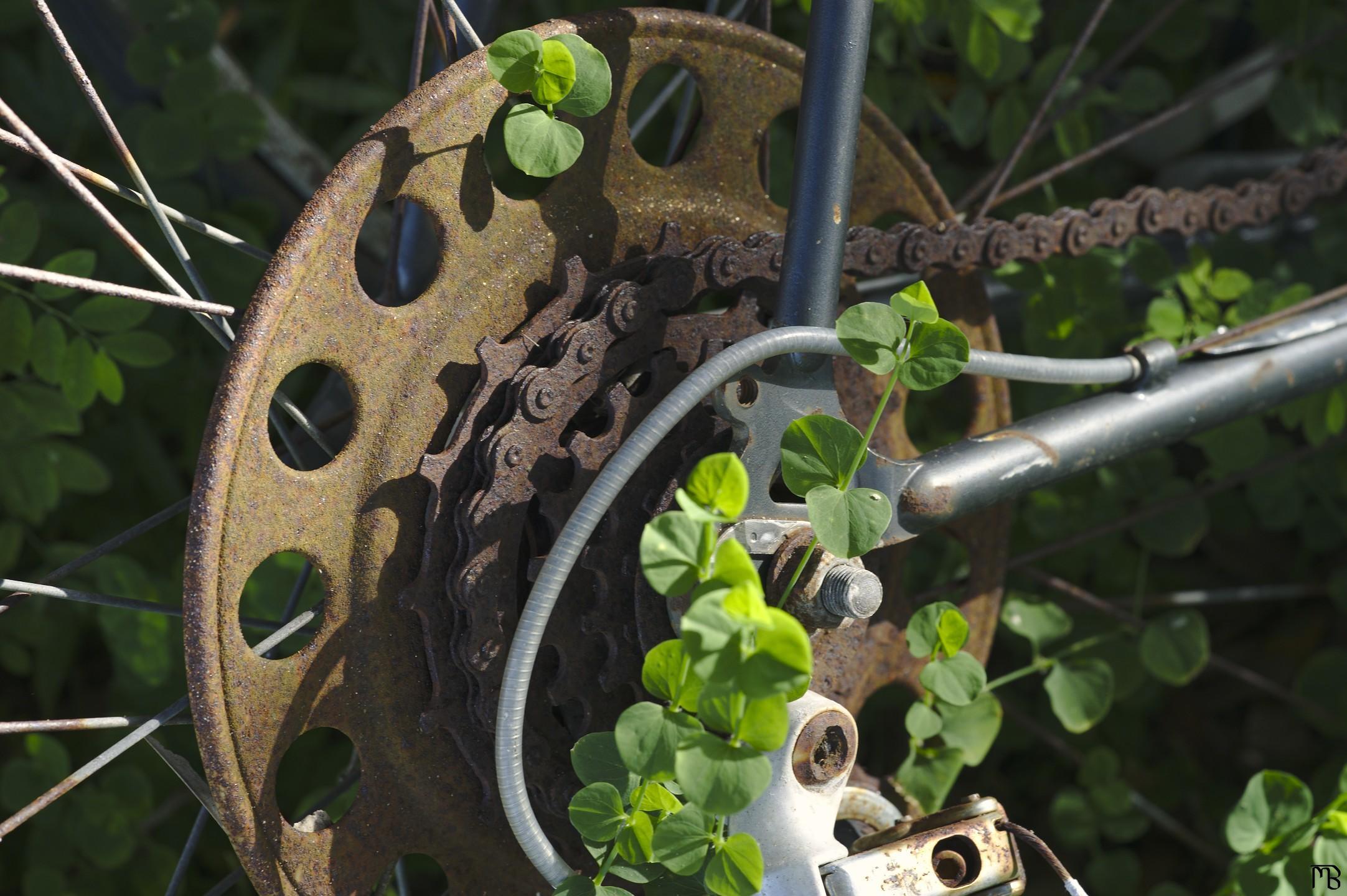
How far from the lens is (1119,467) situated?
1.26 meters

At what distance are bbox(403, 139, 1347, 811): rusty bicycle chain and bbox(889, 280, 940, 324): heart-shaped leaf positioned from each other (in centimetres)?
13

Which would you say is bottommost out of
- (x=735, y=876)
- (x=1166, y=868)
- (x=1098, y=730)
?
(x=735, y=876)

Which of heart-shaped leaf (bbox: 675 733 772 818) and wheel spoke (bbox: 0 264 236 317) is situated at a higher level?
wheel spoke (bbox: 0 264 236 317)

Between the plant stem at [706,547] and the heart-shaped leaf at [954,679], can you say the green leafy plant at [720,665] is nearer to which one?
the plant stem at [706,547]

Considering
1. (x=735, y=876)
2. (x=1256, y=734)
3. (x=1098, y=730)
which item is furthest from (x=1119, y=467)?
(x=735, y=876)

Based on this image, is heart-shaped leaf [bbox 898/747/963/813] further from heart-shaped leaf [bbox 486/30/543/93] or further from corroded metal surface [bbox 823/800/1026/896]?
heart-shaped leaf [bbox 486/30/543/93]

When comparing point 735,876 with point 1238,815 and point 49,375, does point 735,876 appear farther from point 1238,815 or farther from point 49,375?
point 49,375

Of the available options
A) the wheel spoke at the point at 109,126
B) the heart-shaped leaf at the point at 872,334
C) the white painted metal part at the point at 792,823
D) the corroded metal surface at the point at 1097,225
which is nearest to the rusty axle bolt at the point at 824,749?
the white painted metal part at the point at 792,823

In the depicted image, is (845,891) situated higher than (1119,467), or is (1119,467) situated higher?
(1119,467)

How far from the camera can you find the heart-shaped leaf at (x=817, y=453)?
0.64 meters

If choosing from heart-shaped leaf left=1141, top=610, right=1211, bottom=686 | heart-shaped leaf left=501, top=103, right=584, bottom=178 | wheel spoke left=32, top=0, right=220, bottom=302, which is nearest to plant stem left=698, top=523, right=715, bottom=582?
heart-shaped leaf left=501, top=103, right=584, bottom=178

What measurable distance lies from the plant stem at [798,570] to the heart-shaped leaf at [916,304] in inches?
5.0

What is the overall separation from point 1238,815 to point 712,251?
564 mm

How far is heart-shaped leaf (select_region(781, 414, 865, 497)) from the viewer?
0.64 meters
